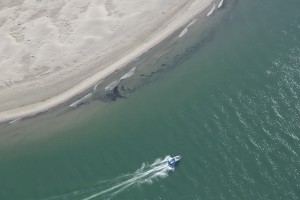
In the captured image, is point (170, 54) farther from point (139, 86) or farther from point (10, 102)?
point (10, 102)

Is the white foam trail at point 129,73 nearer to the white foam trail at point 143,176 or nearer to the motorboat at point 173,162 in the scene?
the white foam trail at point 143,176

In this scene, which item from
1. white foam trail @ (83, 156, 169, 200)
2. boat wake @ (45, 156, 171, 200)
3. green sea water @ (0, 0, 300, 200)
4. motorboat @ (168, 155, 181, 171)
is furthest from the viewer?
motorboat @ (168, 155, 181, 171)

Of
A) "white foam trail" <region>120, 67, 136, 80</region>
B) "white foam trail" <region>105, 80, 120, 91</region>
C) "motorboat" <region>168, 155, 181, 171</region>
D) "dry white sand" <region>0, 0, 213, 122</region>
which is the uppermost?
"dry white sand" <region>0, 0, 213, 122</region>

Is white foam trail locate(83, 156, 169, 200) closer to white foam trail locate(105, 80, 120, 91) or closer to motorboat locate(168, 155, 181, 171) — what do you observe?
motorboat locate(168, 155, 181, 171)

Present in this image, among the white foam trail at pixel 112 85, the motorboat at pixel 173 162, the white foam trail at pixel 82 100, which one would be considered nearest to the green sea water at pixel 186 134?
the motorboat at pixel 173 162

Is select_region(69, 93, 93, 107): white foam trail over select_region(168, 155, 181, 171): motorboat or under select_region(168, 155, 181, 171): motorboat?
over

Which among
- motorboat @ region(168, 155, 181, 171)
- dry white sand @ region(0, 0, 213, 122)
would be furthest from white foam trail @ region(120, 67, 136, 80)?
motorboat @ region(168, 155, 181, 171)

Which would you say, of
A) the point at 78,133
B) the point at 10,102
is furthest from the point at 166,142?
the point at 10,102
